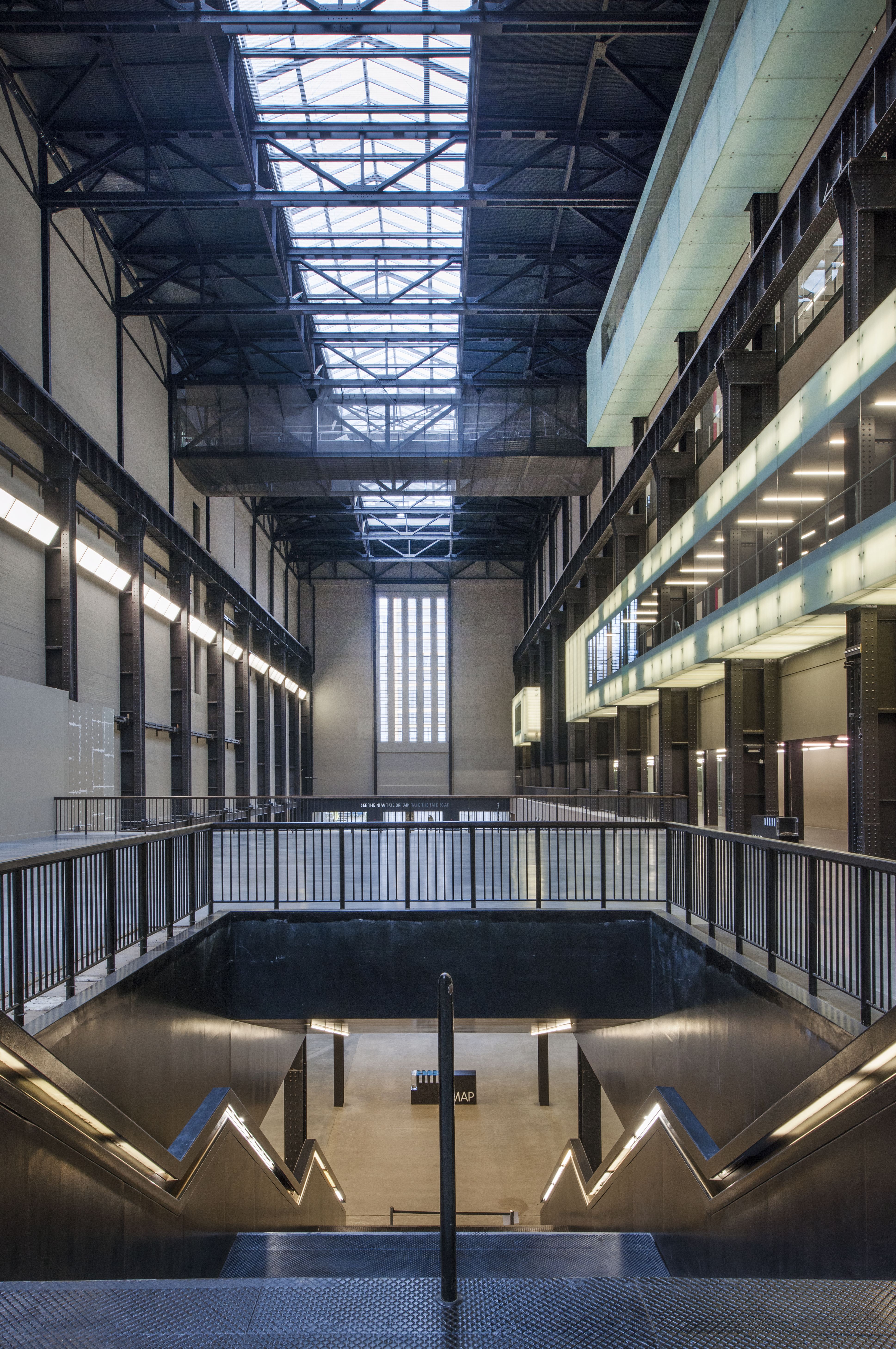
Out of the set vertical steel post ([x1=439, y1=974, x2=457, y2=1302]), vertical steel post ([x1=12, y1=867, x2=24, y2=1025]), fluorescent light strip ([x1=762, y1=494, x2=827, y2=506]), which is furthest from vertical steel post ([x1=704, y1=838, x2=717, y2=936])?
fluorescent light strip ([x1=762, y1=494, x2=827, y2=506])

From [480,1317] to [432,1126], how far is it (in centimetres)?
2153

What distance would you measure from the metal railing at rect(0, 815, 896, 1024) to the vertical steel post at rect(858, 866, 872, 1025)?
0.04 feet

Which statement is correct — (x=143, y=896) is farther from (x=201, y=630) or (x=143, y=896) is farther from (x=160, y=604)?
(x=201, y=630)

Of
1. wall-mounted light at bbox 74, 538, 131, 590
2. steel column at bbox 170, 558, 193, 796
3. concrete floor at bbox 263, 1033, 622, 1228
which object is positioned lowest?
concrete floor at bbox 263, 1033, 622, 1228

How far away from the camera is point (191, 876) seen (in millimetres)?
11203

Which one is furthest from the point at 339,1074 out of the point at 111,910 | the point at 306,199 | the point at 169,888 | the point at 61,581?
the point at 306,199

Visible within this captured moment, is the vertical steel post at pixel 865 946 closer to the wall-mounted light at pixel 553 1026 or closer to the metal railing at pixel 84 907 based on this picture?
the metal railing at pixel 84 907

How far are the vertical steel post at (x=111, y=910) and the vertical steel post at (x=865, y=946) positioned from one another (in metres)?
6.47

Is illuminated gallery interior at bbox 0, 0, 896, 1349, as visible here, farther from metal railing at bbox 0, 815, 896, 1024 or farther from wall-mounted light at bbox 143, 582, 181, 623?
wall-mounted light at bbox 143, 582, 181, 623

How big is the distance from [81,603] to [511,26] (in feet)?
60.1

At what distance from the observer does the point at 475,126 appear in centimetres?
2127

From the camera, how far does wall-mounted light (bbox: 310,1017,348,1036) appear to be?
12.3 metres

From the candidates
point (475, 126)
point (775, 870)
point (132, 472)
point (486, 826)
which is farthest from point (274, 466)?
point (775, 870)

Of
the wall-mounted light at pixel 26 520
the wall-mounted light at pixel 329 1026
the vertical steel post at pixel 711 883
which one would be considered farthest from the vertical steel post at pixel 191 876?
the wall-mounted light at pixel 26 520
